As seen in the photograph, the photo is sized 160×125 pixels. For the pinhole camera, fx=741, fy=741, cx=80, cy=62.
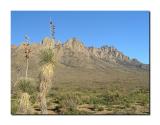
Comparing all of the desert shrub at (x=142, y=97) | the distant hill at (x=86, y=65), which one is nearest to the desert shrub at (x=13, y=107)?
the distant hill at (x=86, y=65)

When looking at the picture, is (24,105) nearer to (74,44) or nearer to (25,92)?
(25,92)

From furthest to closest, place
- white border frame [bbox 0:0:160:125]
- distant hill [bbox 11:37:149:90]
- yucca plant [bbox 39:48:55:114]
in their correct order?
yucca plant [bbox 39:48:55:114] < distant hill [bbox 11:37:149:90] < white border frame [bbox 0:0:160:125]

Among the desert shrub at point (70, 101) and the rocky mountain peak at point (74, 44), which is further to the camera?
the desert shrub at point (70, 101)

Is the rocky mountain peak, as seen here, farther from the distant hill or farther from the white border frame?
the white border frame

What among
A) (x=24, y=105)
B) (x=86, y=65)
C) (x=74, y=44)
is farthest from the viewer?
(x=86, y=65)

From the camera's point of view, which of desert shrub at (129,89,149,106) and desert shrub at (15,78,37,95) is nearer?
desert shrub at (129,89,149,106)

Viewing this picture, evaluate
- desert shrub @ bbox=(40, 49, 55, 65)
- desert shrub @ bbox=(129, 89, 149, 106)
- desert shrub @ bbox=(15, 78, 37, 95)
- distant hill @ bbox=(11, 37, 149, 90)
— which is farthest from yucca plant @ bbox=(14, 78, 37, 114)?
desert shrub @ bbox=(129, 89, 149, 106)

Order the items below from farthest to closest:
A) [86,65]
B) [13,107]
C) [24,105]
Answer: [86,65], [24,105], [13,107]

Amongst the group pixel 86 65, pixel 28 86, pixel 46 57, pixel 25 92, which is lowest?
pixel 25 92
